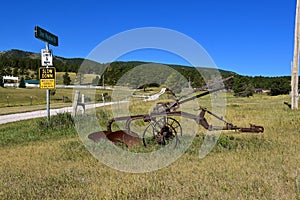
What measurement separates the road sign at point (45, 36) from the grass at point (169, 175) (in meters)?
5.72

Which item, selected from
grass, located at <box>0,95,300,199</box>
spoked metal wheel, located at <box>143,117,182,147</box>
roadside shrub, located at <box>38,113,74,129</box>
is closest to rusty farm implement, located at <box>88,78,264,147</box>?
spoked metal wheel, located at <box>143,117,182,147</box>

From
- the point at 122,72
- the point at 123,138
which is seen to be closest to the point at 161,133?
the point at 123,138

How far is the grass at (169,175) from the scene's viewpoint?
14.0ft

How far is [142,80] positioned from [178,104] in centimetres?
118

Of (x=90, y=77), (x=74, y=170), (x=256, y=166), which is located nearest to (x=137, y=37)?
(x=74, y=170)

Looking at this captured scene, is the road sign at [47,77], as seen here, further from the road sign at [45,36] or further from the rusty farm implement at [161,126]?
the rusty farm implement at [161,126]

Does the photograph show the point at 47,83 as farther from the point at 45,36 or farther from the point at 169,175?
the point at 169,175

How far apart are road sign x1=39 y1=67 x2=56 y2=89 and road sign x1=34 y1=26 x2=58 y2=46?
52.6 inches

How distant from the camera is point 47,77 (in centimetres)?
1268

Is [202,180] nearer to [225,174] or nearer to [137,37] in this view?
[225,174]

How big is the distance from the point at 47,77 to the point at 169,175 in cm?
925

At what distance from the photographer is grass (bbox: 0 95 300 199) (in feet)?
14.0

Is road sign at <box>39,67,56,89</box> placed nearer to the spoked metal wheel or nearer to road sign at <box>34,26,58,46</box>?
road sign at <box>34,26,58,46</box>

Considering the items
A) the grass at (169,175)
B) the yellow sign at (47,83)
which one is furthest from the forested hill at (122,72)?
the grass at (169,175)
